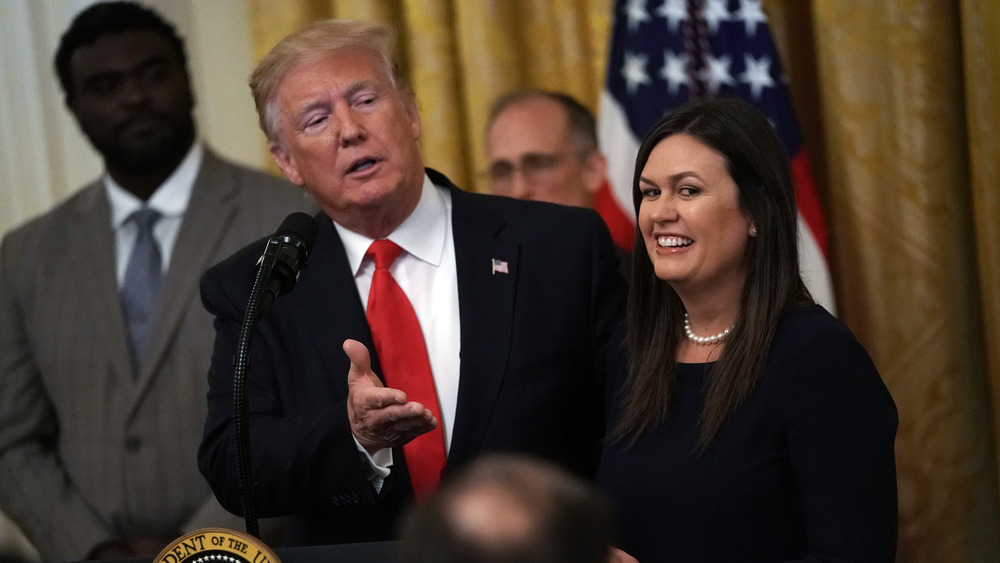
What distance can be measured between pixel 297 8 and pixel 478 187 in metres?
0.94

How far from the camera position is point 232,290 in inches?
88.2

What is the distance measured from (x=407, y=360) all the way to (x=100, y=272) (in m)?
1.78

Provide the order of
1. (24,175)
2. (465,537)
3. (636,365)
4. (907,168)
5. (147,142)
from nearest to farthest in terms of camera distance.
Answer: (465,537)
(636,365)
(907,168)
(147,142)
(24,175)

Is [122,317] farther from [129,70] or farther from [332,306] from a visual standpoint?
[332,306]

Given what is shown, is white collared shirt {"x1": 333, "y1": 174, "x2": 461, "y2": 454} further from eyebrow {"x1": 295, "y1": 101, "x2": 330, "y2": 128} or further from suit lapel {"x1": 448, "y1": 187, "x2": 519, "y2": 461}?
eyebrow {"x1": 295, "y1": 101, "x2": 330, "y2": 128}

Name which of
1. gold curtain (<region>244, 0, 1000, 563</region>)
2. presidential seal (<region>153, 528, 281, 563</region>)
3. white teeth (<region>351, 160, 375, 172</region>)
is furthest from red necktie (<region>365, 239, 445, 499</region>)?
gold curtain (<region>244, 0, 1000, 563</region>)

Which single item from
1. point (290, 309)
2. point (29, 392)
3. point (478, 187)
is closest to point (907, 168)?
point (478, 187)

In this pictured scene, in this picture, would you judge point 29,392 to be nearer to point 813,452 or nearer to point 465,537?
point 813,452

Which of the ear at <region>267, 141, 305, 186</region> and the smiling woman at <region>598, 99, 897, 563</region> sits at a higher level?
the ear at <region>267, 141, 305, 186</region>

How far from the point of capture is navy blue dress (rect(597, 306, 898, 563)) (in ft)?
5.39

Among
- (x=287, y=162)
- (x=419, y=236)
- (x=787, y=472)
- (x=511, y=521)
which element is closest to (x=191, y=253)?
(x=287, y=162)

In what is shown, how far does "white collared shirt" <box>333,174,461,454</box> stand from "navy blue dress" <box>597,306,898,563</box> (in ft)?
1.73

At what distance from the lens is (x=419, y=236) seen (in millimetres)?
2318

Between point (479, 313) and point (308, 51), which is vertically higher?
point (308, 51)
